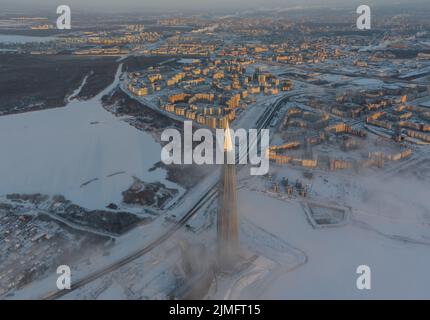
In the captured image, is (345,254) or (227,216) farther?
(345,254)

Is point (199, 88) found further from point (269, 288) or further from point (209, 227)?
point (269, 288)

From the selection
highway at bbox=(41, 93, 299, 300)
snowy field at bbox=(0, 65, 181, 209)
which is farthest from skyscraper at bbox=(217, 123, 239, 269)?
snowy field at bbox=(0, 65, 181, 209)

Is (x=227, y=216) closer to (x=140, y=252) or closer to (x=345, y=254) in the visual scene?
(x=140, y=252)

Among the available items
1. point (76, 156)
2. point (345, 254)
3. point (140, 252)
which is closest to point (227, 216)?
point (140, 252)

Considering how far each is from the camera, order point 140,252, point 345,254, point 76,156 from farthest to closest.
Result: point 76,156 < point 140,252 < point 345,254

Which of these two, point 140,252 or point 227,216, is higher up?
point 227,216

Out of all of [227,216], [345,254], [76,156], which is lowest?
[345,254]

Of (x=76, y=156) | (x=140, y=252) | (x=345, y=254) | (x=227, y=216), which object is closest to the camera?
(x=227, y=216)
